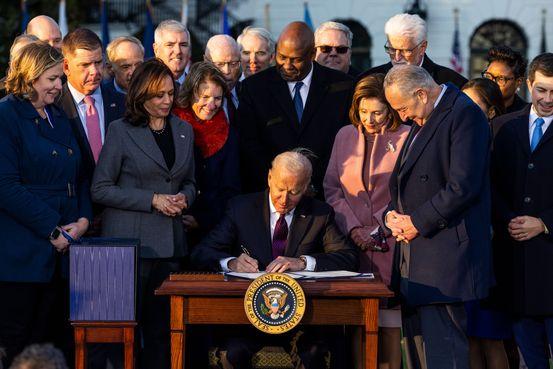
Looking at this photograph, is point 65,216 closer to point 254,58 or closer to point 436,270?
point 436,270

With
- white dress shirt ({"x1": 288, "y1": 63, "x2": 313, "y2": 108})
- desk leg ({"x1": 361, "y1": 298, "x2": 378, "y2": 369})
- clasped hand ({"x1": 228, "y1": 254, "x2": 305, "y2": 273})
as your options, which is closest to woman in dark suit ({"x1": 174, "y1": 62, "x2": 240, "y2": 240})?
white dress shirt ({"x1": 288, "y1": 63, "x2": 313, "y2": 108})

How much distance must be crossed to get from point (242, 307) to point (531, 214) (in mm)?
1900

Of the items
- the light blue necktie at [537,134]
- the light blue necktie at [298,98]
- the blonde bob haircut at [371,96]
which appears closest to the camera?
the light blue necktie at [537,134]

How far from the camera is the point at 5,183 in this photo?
7.07m

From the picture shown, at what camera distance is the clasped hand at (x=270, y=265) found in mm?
7137

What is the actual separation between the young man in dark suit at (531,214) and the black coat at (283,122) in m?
1.31

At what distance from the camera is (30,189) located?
7.22 m

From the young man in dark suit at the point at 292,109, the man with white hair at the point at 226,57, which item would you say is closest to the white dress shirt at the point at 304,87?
the young man in dark suit at the point at 292,109

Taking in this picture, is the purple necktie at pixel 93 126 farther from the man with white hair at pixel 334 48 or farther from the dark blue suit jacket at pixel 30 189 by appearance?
the man with white hair at pixel 334 48

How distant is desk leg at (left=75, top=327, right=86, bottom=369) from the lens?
A: 266 inches

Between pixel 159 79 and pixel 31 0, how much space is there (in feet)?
63.0

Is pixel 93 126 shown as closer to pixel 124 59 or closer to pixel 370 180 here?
pixel 124 59

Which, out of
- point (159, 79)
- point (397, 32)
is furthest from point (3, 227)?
point (397, 32)

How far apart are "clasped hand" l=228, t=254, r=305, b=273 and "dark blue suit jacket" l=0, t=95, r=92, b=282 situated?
99cm
